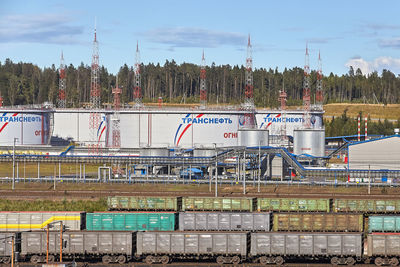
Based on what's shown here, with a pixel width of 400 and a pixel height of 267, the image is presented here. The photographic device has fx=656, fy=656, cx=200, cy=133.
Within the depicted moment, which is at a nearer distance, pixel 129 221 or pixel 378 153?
pixel 129 221

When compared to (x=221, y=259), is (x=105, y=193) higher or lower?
higher

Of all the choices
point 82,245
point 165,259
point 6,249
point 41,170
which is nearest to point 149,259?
point 165,259

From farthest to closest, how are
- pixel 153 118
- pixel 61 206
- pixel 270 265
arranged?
pixel 153 118 → pixel 61 206 → pixel 270 265

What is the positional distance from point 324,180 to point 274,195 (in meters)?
17.3

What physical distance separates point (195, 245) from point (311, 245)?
10.1 m

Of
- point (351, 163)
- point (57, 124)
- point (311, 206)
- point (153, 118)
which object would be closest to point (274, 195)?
point (311, 206)

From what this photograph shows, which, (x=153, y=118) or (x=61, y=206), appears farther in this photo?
(x=153, y=118)

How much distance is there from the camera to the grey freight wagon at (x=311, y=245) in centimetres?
5659

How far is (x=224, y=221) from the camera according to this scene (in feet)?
212

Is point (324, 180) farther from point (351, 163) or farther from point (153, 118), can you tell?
point (153, 118)

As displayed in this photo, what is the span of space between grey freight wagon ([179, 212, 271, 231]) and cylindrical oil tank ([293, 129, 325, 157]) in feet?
221

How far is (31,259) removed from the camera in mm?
57625

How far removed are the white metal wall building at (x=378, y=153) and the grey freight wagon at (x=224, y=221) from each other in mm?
48649

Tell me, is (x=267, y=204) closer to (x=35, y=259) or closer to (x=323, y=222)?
(x=323, y=222)
